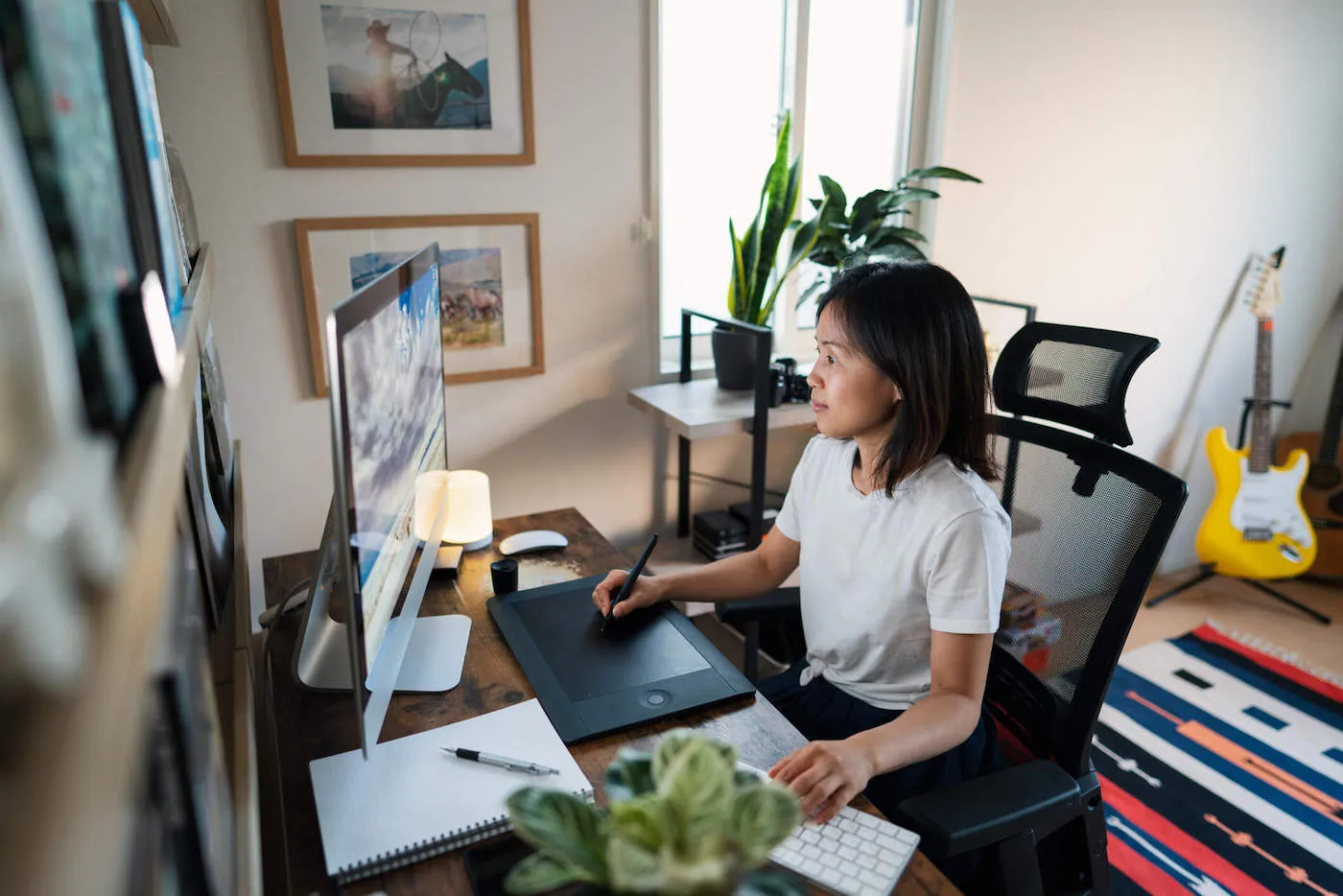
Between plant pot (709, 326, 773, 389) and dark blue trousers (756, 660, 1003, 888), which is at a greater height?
plant pot (709, 326, 773, 389)

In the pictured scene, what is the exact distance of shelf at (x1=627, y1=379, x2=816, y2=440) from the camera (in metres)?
1.83

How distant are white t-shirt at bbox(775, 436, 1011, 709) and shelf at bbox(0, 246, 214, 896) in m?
0.95

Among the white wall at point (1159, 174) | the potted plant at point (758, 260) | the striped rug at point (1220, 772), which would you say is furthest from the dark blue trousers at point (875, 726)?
the white wall at point (1159, 174)

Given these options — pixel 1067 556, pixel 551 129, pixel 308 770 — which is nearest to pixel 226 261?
pixel 551 129

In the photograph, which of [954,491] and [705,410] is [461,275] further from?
[954,491]

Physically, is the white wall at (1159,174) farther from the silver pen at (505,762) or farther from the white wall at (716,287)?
the silver pen at (505,762)

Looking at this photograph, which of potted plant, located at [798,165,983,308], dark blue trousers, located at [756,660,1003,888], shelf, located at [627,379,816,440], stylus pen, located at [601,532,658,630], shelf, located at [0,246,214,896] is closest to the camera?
shelf, located at [0,246,214,896]

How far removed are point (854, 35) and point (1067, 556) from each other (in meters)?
1.64

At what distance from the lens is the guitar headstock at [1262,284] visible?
3023 mm

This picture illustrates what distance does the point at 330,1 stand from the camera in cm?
162

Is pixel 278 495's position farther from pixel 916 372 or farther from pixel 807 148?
pixel 807 148

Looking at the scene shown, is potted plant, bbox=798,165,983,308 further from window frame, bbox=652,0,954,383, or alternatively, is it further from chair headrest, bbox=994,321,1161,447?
chair headrest, bbox=994,321,1161,447

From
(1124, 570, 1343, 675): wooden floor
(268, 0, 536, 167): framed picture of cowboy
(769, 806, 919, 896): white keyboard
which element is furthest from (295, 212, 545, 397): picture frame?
(1124, 570, 1343, 675): wooden floor

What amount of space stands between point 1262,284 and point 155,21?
3.45 metres
